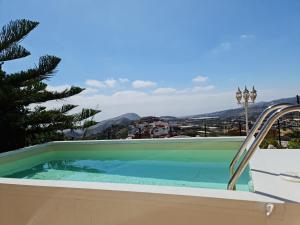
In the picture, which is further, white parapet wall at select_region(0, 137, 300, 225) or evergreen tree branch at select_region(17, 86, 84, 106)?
evergreen tree branch at select_region(17, 86, 84, 106)

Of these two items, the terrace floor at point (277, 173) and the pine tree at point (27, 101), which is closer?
the terrace floor at point (277, 173)

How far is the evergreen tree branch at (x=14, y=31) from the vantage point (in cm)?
627

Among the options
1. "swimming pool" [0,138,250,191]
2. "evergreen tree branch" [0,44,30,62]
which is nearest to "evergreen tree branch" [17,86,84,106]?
"evergreen tree branch" [0,44,30,62]

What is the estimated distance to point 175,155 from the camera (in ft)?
15.0

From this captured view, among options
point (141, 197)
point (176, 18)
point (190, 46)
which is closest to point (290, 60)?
point (190, 46)

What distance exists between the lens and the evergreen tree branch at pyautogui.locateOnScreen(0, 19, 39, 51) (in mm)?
6266

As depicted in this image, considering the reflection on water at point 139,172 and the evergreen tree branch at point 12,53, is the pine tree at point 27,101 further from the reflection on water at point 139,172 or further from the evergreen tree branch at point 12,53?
the reflection on water at point 139,172

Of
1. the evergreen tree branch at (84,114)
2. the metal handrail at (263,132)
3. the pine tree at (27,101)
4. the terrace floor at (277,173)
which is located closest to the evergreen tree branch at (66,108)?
the pine tree at (27,101)

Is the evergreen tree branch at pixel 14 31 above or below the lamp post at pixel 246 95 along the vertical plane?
above

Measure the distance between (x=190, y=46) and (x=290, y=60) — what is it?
3.37 metres

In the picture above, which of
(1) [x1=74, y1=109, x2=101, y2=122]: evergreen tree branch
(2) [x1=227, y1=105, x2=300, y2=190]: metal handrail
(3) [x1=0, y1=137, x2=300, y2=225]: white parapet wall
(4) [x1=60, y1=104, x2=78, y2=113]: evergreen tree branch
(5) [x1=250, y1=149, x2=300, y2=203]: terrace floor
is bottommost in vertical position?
(3) [x1=0, y1=137, x2=300, y2=225]: white parapet wall

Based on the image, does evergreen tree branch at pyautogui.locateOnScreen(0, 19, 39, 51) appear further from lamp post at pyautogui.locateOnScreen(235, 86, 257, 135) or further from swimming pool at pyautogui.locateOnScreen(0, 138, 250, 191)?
lamp post at pyautogui.locateOnScreen(235, 86, 257, 135)

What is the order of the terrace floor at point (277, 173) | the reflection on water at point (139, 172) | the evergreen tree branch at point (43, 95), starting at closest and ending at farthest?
the terrace floor at point (277, 173), the reflection on water at point (139, 172), the evergreen tree branch at point (43, 95)

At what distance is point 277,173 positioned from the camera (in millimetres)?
1894
